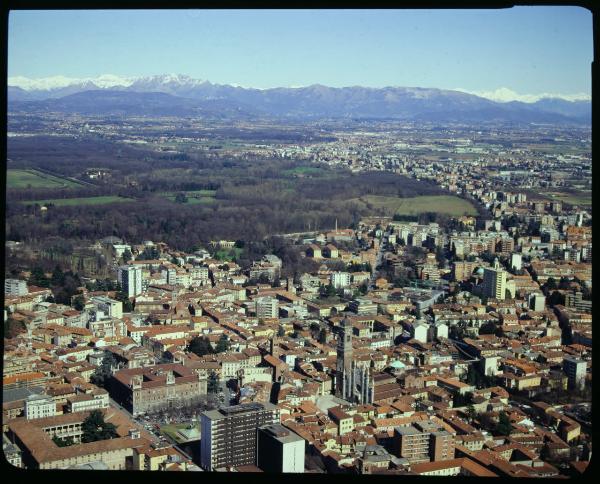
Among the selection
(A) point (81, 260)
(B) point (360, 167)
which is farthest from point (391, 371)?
(B) point (360, 167)

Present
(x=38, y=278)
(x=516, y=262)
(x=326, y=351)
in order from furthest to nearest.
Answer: (x=516, y=262) < (x=38, y=278) < (x=326, y=351)

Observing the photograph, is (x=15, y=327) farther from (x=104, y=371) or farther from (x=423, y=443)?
(x=423, y=443)

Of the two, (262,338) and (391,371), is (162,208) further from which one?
(391,371)

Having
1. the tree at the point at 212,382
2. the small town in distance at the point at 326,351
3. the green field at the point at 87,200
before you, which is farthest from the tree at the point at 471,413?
Answer: the green field at the point at 87,200

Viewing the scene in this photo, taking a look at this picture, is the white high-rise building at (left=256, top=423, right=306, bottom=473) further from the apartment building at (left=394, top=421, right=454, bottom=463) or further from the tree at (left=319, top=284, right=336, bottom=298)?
the tree at (left=319, top=284, right=336, bottom=298)

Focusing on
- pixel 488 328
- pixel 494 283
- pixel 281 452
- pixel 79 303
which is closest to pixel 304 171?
pixel 494 283

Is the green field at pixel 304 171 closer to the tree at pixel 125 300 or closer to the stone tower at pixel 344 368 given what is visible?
the tree at pixel 125 300
